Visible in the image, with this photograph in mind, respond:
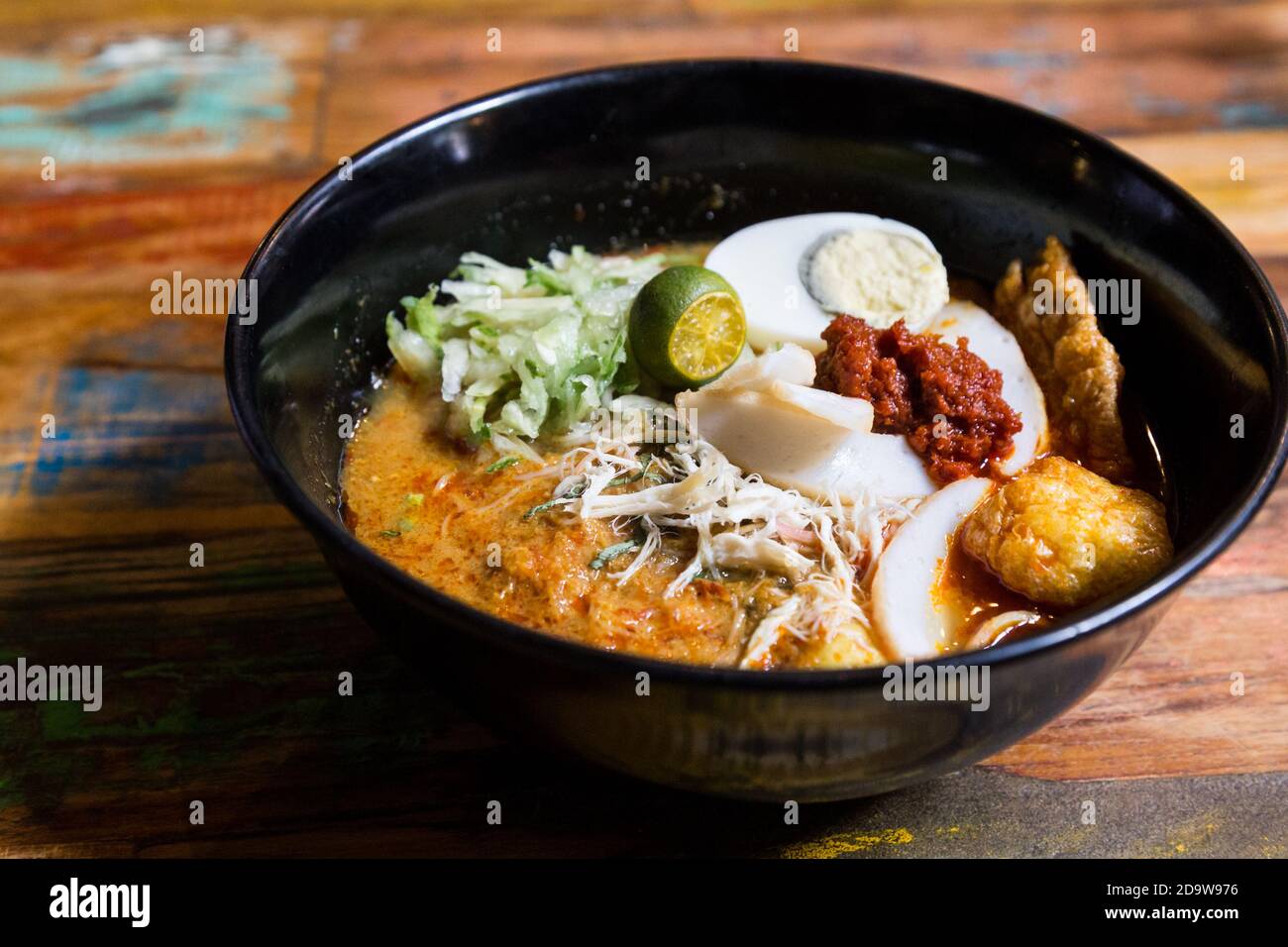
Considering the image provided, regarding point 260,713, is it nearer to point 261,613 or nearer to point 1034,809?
point 261,613

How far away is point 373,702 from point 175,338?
1.37 meters

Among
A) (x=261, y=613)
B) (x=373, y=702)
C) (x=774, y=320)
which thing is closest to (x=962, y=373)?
(x=774, y=320)

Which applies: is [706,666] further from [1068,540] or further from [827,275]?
[827,275]

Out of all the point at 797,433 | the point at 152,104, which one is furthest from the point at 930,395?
the point at 152,104

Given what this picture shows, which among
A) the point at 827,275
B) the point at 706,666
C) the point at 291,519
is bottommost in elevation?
the point at 706,666

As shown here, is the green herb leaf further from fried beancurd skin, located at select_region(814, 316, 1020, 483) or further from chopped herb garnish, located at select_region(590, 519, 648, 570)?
fried beancurd skin, located at select_region(814, 316, 1020, 483)

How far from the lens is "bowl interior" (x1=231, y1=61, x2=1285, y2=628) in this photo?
2.33 m

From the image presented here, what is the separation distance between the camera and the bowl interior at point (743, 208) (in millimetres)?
2334

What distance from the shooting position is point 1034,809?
2.06 meters

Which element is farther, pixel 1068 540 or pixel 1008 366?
pixel 1008 366

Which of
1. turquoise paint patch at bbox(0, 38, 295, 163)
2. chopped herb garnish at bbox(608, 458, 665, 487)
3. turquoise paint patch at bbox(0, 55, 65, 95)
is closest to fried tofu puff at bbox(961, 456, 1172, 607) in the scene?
chopped herb garnish at bbox(608, 458, 665, 487)

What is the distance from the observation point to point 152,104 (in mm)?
3883

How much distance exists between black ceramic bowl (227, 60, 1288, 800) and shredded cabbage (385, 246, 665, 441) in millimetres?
127

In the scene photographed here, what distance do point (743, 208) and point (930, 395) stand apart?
91cm
